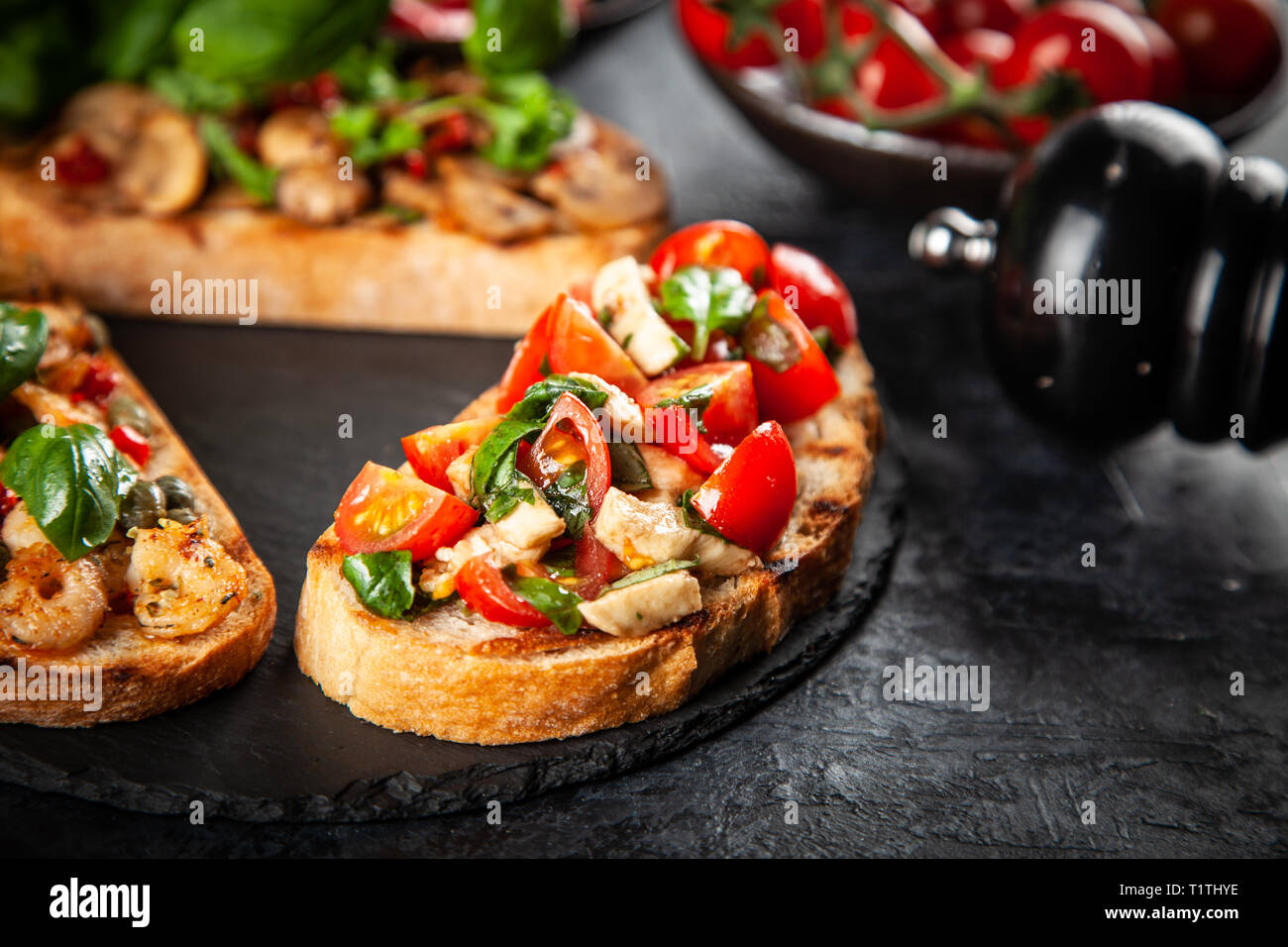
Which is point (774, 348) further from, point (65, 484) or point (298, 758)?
point (65, 484)

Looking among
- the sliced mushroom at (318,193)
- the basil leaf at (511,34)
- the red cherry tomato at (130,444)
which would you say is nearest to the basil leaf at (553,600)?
the red cherry tomato at (130,444)

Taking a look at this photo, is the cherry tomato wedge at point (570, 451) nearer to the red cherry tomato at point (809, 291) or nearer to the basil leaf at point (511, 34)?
the red cherry tomato at point (809, 291)

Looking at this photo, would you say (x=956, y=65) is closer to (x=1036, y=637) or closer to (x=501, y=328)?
(x=501, y=328)

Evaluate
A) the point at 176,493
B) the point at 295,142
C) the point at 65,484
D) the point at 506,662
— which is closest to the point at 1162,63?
the point at 295,142

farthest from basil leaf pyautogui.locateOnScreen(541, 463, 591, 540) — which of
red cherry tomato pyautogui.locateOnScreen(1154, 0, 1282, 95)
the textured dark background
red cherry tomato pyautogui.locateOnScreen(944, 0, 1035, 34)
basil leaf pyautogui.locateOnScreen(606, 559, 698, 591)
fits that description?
red cherry tomato pyautogui.locateOnScreen(1154, 0, 1282, 95)

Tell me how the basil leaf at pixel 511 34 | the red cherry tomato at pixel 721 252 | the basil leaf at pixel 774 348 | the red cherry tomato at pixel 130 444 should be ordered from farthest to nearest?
1. the basil leaf at pixel 511 34
2. the red cherry tomato at pixel 721 252
3. the basil leaf at pixel 774 348
4. the red cherry tomato at pixel 130 444

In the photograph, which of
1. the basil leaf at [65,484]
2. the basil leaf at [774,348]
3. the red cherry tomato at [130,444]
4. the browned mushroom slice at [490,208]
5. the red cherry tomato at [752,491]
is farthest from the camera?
the browned mushroom slice at [490,208]

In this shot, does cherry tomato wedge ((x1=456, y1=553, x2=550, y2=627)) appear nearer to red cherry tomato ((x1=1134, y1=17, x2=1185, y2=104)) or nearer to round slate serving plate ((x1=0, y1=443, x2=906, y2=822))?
round slate serving plate ((x1=0, y1=443, x2=906, y2=822))
